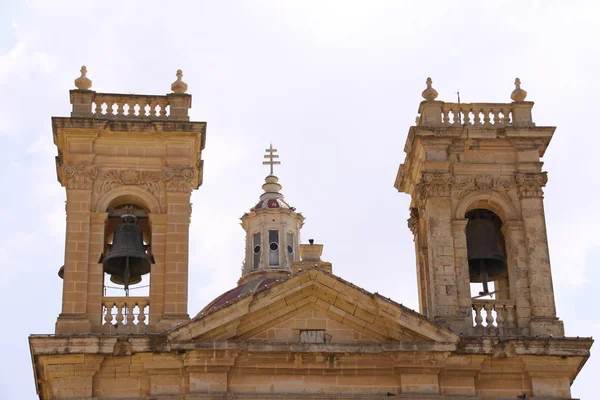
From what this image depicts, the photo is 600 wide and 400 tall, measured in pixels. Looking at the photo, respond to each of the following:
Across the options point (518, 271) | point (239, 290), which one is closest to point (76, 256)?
point (518, 271)

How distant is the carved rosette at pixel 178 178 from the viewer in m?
26.4

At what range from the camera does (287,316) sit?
2500 centimetres

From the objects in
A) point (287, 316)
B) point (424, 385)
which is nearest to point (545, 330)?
point (424, 385)

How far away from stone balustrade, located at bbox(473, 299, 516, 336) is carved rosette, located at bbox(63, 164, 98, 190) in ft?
23.6

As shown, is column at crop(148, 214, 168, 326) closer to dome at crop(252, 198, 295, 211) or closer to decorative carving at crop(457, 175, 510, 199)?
decorative carving at crop(457, 175, 510, 199)

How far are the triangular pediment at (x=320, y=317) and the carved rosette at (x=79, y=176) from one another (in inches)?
149

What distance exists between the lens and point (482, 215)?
27.7m

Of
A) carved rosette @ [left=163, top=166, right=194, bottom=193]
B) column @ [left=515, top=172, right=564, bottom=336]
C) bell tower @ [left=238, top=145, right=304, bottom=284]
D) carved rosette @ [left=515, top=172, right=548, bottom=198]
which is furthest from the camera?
bell tower @ [left=238, top=145, right=304, bottom=284]

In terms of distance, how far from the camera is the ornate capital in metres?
26.8

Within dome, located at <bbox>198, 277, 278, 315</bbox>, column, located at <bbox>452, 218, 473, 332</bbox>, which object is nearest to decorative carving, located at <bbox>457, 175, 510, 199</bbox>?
column, located at <bbox>452, 218, 473, 332</bbox>

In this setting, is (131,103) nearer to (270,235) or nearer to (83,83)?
(83,83)

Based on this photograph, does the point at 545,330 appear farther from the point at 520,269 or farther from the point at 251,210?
the point at 251,210

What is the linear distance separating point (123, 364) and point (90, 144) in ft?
14.4

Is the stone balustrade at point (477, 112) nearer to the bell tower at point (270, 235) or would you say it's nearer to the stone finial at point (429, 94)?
the stone finial at point (429, 94)
